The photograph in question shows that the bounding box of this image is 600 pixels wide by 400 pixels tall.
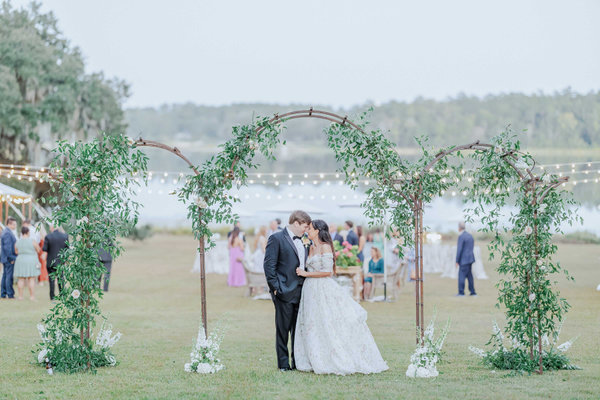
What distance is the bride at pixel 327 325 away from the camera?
656cm

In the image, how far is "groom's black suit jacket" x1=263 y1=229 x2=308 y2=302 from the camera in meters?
6.67

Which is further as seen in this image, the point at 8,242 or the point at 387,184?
the point at 8,242

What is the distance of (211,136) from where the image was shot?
67.1 meters

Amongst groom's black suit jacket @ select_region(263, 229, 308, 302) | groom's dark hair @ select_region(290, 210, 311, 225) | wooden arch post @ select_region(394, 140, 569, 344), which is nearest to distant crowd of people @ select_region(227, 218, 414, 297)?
wooden arch post @ select_region(394, 140, 569, 344)

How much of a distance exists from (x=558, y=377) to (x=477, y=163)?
237 cm

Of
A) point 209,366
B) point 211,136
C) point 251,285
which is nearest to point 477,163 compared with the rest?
point 209,366

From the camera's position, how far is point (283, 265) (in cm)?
675

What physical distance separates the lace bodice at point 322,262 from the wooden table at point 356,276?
18.9 feet

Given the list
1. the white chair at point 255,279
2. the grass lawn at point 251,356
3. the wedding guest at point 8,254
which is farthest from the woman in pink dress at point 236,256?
the wedding guest at point 8,254

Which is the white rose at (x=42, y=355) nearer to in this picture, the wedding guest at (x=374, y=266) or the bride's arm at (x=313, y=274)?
the bride's arm at (x=313, y=274)

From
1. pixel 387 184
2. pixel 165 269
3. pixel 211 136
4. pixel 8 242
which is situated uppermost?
pixel 211 136

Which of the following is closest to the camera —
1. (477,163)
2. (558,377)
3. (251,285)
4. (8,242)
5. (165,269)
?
Answer: (558,377)

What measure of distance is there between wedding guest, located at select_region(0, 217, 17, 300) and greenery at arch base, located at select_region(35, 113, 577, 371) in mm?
6883

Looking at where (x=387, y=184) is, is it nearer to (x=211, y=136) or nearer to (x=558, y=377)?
(x=558, y=377)
